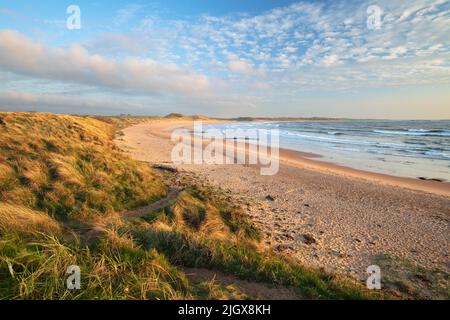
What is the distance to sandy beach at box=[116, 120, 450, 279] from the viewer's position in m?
6.91

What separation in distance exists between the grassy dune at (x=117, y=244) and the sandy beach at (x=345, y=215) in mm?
1206

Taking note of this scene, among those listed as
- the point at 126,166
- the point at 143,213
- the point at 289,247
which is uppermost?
the point at 126,166

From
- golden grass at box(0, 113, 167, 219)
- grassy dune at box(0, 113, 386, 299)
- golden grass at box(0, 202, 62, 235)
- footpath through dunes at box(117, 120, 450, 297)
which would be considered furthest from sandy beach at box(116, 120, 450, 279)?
golden grass at box(0, 202, 62, 235)

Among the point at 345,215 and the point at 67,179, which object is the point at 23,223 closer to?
the point at 67,179

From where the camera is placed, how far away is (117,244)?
4.74 meters

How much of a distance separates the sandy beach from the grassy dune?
1206mm

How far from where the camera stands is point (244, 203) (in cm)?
1050

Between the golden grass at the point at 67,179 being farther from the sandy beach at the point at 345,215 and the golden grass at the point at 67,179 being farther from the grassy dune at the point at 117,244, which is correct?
the sandy beach at the point at 345,215

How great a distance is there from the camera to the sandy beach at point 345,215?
6914mm

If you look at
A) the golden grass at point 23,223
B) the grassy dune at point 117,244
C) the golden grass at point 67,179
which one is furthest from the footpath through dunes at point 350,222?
the golden grass at point 23,223

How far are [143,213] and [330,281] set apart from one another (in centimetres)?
572

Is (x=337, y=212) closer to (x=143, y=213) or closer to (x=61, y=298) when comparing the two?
(x=143, y=213)
